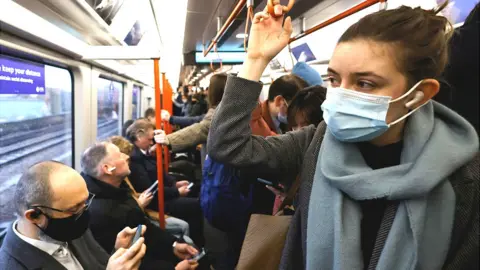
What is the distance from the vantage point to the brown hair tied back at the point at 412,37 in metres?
0.84

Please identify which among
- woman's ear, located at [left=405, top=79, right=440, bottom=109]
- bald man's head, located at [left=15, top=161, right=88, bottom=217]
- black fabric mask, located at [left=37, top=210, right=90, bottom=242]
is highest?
woman's ear, located at [left=405, top=79, right=440, bottom=109]

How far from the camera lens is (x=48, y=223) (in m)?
1.45

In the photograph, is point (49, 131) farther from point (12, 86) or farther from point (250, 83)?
point (250, 83)

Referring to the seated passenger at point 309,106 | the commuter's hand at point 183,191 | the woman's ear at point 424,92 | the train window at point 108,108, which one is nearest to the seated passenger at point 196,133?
the seated passenger at point 309,106

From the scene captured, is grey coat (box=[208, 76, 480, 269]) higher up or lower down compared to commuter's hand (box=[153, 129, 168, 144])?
higher up

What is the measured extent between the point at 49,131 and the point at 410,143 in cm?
285

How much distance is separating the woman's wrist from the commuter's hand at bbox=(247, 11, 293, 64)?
10 mm

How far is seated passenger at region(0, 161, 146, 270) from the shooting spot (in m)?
1.36

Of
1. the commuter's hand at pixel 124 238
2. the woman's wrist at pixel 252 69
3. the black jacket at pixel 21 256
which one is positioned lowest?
the commuter's hand at pixel 124 238

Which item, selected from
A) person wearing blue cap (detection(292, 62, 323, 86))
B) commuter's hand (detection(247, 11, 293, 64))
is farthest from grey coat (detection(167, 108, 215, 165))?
commuter's hand (detection(247, 11, 293, 64))

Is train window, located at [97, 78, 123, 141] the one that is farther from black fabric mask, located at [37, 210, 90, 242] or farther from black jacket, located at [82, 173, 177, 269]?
black fabric mask, located at [37, 210, 90, 242]

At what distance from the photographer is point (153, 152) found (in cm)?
392

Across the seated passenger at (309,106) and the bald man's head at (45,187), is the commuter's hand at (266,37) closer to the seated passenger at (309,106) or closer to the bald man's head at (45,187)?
the seated passenger at (309,106)

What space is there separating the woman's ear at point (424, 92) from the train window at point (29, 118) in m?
2.02
